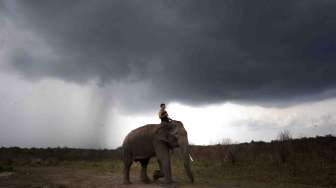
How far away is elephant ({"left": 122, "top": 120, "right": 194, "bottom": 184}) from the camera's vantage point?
1756 cm

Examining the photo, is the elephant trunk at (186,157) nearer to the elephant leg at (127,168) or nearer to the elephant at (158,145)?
the elephant at (158,145)

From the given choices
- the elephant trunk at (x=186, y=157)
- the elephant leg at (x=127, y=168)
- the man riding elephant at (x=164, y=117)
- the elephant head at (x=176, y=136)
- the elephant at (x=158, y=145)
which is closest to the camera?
the elephant trunk at (x=186, y=157)

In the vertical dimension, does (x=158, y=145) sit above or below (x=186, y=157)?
above

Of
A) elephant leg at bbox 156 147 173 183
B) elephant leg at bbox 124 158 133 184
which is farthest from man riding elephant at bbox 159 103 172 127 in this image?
elephant leg at bbox 124 158 133 184

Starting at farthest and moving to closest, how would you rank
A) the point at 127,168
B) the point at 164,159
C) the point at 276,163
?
the point at 276,163 < the point at 127,168 < the point at 164,159

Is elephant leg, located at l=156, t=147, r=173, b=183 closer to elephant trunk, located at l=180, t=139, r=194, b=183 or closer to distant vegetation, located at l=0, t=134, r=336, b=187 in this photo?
elephant trunk, located at l=180, t=139, r=194, b=183

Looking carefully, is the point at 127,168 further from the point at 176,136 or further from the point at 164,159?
the point at 176,136

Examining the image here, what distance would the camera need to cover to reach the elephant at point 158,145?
57.6 ft

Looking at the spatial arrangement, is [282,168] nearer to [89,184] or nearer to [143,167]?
[143,167]

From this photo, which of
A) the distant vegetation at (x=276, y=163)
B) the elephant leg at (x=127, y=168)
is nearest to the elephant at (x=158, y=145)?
the elephant leg at (x=127, y=168)

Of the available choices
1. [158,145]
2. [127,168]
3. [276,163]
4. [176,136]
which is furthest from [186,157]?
[276,163]

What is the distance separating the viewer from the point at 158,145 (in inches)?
730

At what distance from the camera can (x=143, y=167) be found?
66.3 ft

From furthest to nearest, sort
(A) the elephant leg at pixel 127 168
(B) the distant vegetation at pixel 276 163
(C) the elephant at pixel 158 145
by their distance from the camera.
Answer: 1. (B) the distant vegetation at pixel 276 163
2. (A) the elephant leg at pixel 127 168
3. (C) the elephant at pixel 158 145
